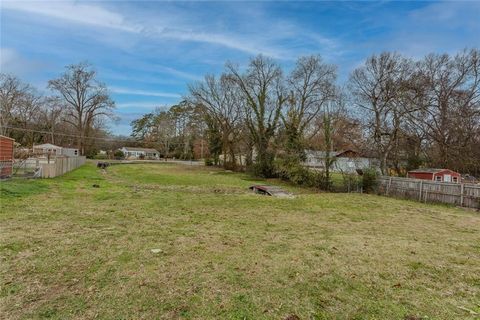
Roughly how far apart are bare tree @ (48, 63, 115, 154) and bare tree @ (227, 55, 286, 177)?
25145mm

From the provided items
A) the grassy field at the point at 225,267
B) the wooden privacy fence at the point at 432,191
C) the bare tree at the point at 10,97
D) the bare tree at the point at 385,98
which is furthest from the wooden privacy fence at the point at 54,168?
the bare tree at the point at 10,97

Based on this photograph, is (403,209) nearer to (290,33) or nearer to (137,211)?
(290,33)

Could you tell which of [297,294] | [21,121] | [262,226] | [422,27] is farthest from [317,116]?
[21,121]

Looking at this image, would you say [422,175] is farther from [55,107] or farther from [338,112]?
[55,107]

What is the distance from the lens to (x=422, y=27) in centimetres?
1070

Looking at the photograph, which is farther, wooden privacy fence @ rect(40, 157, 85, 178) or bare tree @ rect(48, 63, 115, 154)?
bare tree @ rect(48, 63, 115, 154)

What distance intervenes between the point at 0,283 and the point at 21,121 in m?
47.9

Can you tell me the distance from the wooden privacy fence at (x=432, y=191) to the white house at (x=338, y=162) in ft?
4.94

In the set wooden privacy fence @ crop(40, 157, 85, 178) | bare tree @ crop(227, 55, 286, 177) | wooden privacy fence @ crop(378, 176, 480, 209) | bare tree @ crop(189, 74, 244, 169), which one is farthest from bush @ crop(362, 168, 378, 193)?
wooden privacy fence @ crop(40, 157, 85, 178)

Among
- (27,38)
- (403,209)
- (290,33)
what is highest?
(290,33)

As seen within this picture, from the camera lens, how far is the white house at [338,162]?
16797 mm

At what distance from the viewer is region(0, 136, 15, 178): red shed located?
43.2ft

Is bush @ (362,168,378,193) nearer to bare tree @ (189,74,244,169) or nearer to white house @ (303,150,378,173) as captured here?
white house @ (303,150,378,173)

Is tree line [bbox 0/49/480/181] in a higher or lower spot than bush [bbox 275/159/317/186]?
higher
